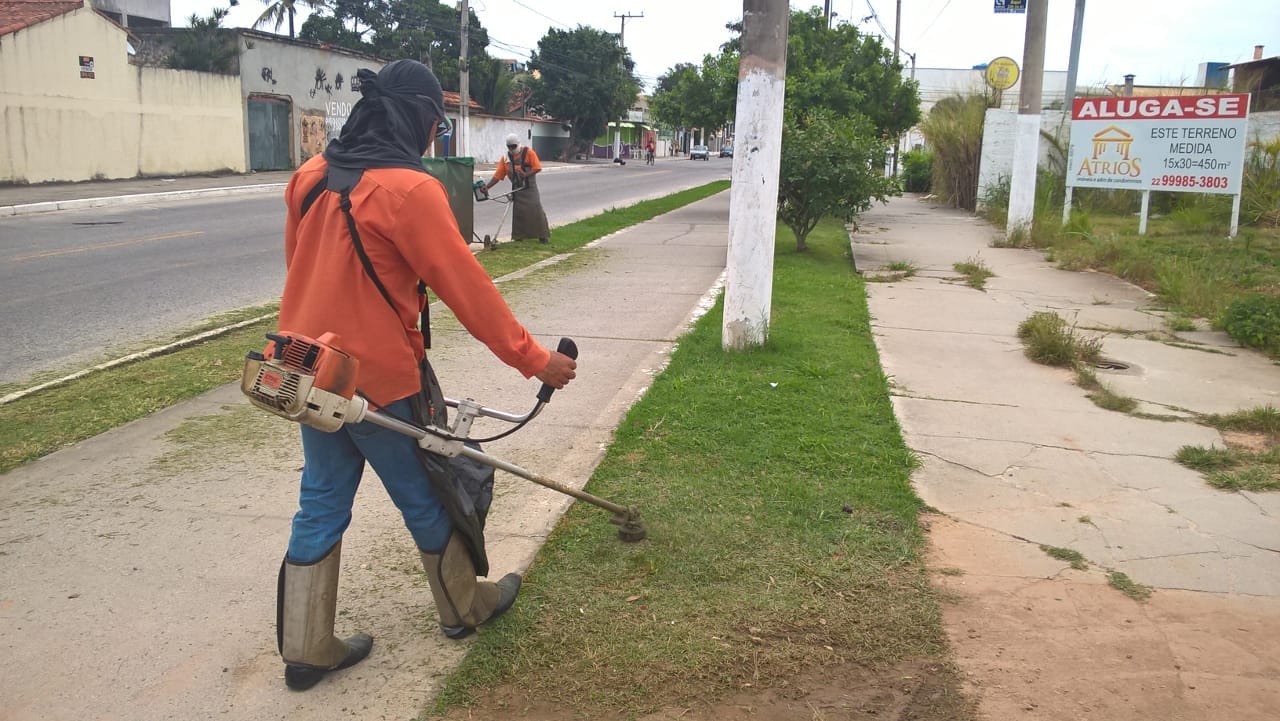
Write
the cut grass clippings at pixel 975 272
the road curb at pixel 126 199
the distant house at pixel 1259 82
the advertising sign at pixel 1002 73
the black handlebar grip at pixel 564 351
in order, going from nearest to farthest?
the black handlebar grip at pixel 564 351
the cut grass clippings at pixel 975 272
the road curb at pixel 126 199
the distant house at pixel 1259 82
the advertising sign at pixel 1002 73

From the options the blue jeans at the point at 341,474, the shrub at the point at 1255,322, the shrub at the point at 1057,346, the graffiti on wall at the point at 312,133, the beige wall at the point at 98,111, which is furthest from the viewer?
the graffiti on wall at the point at 312,133

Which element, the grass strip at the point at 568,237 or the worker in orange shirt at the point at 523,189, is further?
the worker in orange shirt at the point at 523,189

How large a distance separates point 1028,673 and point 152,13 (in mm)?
50998

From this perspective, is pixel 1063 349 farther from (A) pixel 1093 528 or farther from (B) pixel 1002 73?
(B) pixel 1002 73

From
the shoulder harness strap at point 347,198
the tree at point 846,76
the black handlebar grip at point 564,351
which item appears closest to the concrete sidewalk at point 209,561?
the black handlebar grip at point 564,351

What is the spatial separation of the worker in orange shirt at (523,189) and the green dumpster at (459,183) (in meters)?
0.32

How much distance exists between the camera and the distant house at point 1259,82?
739 inches

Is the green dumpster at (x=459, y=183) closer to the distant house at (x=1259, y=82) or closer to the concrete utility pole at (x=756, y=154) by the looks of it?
the concrete utility pole at (x=756, y=154)

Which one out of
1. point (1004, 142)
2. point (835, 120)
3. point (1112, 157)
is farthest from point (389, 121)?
point (1004, 142)

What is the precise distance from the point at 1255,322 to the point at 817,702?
6.48 m

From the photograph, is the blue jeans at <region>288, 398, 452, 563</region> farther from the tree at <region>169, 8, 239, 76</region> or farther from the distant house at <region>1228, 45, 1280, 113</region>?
the tree at <region>169, 8, 239, 76</region>

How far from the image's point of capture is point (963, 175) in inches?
884

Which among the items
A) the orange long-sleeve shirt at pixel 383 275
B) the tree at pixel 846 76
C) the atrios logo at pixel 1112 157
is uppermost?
the tree at pixel 846 76

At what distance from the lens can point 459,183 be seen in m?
12.9
